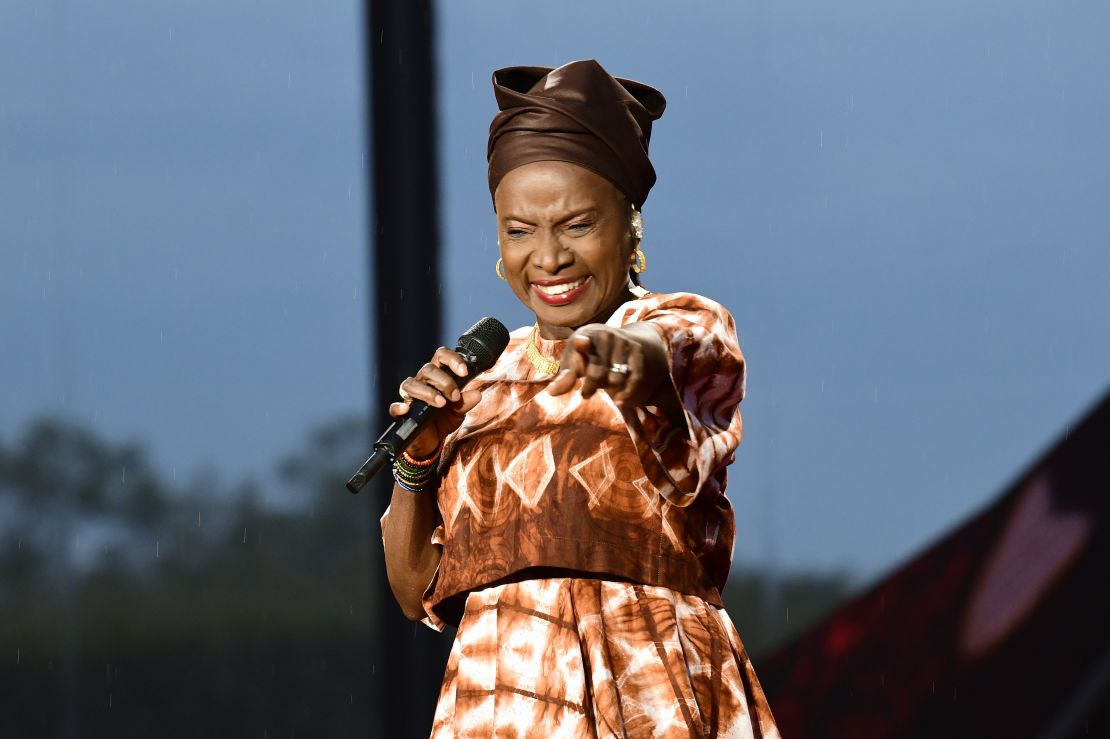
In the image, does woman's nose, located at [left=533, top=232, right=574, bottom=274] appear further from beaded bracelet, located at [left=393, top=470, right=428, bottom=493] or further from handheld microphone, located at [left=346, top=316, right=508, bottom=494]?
beaded bracelet, located at [left=393, top=470, right=428, bottom=493]

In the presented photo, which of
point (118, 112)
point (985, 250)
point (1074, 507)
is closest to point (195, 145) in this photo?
point (118, 112)

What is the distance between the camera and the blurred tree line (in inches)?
159

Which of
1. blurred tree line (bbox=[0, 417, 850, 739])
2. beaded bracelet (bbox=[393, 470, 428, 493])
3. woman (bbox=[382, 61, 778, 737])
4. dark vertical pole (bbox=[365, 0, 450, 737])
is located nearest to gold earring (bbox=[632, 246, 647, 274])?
woman (bbox=[382, 61, 778, 737])

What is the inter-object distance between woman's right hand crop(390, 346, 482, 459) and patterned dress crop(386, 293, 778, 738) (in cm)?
5

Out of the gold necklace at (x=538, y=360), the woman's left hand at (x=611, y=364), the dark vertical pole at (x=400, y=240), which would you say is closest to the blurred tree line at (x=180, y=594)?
the dark vertical pole at (x=400, y=240)

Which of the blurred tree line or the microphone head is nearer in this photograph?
the microphone head

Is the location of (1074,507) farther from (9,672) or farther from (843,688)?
(9,672)

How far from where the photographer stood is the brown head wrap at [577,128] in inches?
64.4

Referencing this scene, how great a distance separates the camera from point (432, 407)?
1598mm

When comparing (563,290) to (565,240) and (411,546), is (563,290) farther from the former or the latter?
(411,546)

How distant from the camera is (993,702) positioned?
352 cm

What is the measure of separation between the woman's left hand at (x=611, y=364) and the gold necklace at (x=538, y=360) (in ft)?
1.01

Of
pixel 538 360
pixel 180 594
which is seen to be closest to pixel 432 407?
pixel 538 360

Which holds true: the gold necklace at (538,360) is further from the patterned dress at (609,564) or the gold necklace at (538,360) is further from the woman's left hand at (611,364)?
the woman's left hand at (611,364)
